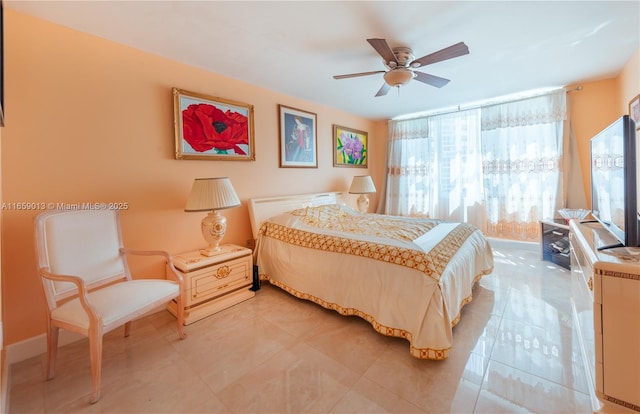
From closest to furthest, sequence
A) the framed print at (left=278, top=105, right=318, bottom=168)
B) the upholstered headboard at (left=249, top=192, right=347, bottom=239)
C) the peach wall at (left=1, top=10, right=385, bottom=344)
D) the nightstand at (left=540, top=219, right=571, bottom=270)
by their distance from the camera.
A: the peach wall at (left=1, top=10, right=385, bottom=344)
the upholstered headboard at (left=249, top=192, right=347, bottom=239)
the nightstand at (left=540, top=219, right=571, bottom=270)
the framed print at (left=278, top=105, right=318, bottom=168)

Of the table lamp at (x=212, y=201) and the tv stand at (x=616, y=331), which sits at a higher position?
the table lamp at (x=212, y=201)

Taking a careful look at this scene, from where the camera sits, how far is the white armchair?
1405mm

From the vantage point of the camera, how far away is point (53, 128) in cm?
186

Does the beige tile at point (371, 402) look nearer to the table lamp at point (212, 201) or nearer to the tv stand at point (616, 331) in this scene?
the tv stand at point (616, 331)

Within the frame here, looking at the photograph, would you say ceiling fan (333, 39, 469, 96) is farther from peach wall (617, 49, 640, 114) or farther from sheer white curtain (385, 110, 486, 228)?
sheer white curtain (385, 110, 486, 228)

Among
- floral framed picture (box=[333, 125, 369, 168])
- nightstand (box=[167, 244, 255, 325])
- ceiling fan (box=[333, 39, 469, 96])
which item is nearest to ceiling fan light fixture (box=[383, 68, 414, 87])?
ceiling fan (box=[333, 39, 469, 96])

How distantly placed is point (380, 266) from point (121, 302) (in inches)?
68.7

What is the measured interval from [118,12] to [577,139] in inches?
207

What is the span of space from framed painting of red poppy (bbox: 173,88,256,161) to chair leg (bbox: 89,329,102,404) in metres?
1.64

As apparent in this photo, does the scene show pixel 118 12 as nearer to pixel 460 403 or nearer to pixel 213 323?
pixel 213 323

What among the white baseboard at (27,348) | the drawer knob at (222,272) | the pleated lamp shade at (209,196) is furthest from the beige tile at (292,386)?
the white baseboard at (27,348)

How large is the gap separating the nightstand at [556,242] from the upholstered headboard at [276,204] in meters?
2.99

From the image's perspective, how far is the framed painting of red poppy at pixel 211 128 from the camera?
2.47 m

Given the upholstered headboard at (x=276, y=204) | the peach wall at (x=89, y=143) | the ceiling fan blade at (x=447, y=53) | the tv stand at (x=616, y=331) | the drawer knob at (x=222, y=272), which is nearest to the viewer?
the tv stand at (x=616, y=331)
